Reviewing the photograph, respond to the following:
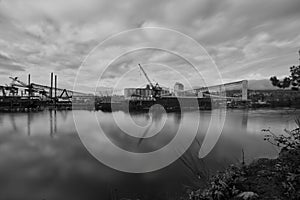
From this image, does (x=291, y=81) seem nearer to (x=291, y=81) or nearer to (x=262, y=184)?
(x=291, y=81)

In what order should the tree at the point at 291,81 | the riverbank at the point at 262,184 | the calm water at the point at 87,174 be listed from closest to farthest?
the riverbank at the point at 262,184 < the tree at the point at 291,81 < the calm water at the point at 87,174

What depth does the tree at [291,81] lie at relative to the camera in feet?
7.01

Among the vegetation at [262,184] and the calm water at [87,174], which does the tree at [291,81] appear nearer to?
the vegetation at [262,184]

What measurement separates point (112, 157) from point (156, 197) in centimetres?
222

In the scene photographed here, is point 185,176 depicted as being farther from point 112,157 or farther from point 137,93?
point 137,93

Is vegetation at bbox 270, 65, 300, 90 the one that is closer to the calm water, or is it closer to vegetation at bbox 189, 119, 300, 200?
vegetation at bbox 189, 119, 300, 200

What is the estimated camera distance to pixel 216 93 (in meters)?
47.3

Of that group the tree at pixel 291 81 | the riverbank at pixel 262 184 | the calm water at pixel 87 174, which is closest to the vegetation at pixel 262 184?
the riverbank at pixel 262 184

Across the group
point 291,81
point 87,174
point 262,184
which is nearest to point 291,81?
point 291,81

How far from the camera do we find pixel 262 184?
2041mm

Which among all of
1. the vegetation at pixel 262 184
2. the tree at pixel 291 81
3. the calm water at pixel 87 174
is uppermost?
the tree at pixel 291 81

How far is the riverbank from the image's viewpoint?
1742mm

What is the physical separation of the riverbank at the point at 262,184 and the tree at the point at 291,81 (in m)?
0.89

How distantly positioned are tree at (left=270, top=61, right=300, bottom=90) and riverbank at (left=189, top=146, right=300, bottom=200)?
89cm
